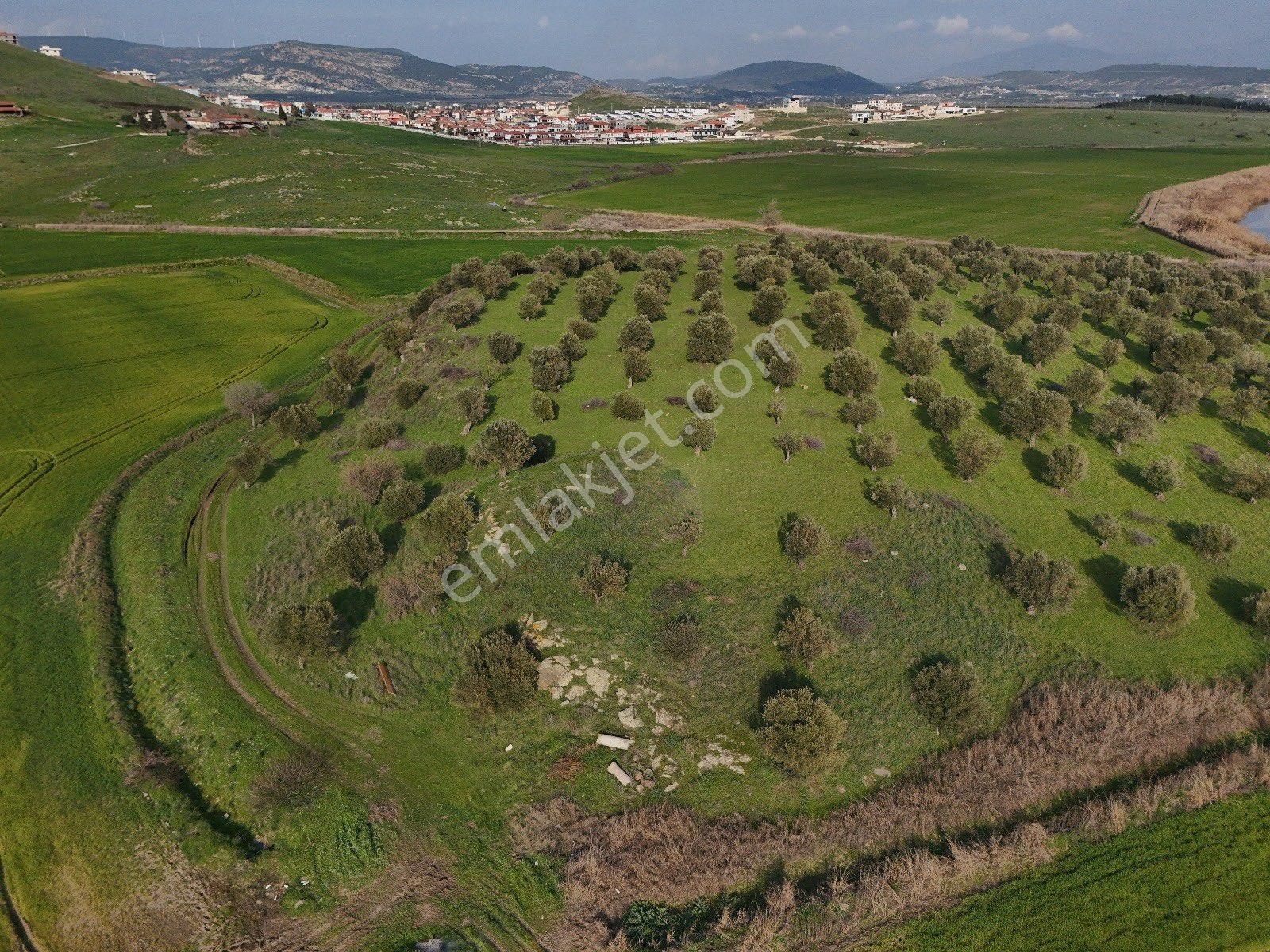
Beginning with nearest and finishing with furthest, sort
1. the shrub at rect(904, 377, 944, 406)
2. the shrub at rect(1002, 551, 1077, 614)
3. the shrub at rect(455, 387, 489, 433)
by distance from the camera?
1. the shrub at rect(1002, 551, 1077, 614)
2. the shrub at rect(904, 377, 944, 406)
3. the shrub at rect(455, 387, 489, 433)

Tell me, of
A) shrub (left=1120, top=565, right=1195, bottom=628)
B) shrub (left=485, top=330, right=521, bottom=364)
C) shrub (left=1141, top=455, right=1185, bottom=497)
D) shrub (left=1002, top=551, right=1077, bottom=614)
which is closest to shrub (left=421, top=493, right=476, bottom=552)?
shrub (left=485, top=330, right=521, bottom=364)

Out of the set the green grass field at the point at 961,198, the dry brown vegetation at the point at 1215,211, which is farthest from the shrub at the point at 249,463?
the dry brown vegetation at the point at 1215,211

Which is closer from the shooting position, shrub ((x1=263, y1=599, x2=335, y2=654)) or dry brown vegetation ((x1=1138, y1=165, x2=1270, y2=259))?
shrub ((x1=263, y1=599, x2=335, y2=654))

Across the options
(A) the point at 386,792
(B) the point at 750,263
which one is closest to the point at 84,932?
(A) the point at 386,792

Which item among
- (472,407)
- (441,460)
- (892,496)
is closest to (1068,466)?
(892,496)

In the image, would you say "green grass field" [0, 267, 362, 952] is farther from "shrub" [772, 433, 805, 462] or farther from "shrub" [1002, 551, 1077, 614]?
"shrub" [1002, 551, 1077, 614]

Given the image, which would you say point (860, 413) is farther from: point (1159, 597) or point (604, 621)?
point (604, 621)

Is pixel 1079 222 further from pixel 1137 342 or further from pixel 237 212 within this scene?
pixel 237 212
